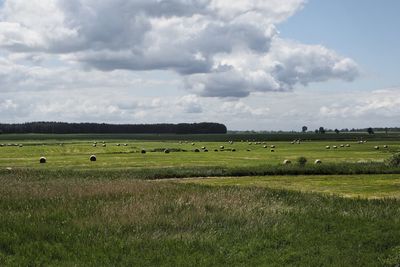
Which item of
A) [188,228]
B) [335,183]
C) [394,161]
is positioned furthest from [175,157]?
[188,228]

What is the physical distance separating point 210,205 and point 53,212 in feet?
19.0

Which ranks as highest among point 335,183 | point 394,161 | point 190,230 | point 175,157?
point 394,161

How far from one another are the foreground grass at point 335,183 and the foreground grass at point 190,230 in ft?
22.1

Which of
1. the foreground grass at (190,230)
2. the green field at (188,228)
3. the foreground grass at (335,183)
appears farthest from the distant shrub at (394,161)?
the foreground grass at (190,230)

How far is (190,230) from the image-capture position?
1712cm

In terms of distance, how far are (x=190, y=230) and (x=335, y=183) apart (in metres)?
21.9

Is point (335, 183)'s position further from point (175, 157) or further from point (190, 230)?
point (175, 157)

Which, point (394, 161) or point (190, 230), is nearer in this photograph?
point (190, 230)

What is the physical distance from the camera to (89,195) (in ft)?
76.9

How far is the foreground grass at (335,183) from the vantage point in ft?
102

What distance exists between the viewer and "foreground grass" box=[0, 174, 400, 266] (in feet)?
45.7

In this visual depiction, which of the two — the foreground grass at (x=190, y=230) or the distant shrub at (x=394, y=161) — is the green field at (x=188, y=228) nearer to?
the foreground grass at (x=190, y=230)

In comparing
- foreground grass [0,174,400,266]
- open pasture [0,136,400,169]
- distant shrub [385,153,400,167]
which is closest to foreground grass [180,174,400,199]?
foreground grass [0,174,400,266]

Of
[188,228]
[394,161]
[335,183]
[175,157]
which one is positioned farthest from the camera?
[175,157]
